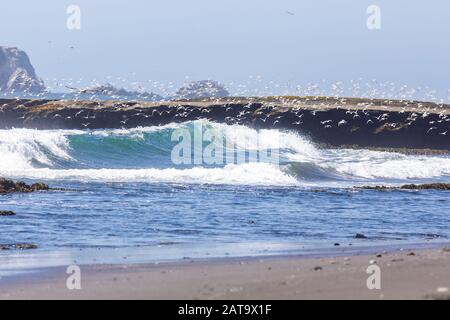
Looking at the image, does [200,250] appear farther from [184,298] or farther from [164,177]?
[164,177]

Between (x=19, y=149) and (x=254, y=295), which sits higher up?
(x=19, y=149)

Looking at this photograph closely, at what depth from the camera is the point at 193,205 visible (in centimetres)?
2695

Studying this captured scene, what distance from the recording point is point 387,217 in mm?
25406

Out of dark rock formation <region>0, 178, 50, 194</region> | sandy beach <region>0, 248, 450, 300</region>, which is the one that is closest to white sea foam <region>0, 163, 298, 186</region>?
dark rock formation <region>0, 178, 50, 194</region>

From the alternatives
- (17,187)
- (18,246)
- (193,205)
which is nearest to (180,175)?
(17,187)

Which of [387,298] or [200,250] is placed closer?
[387,298]

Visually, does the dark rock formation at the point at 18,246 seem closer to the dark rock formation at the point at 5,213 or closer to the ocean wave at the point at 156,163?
the dark rock formation at the point at 5,213

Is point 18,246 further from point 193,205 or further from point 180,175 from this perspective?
point 180,175

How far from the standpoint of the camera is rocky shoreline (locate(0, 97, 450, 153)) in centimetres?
6788

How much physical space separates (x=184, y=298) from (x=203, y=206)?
1427 cm

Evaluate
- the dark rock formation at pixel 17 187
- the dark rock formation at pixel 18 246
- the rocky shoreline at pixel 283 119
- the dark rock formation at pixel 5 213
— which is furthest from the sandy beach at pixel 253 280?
the rocky shoreline at pixel 283 119

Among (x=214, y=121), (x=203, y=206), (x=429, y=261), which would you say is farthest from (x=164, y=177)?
(x=214, y=121)

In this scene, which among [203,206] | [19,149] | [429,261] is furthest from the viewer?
[19,149]

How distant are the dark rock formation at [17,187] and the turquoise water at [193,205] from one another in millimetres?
873
